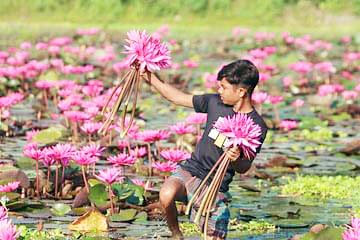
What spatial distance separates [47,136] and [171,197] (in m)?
2.82

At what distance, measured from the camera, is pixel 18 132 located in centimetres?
873

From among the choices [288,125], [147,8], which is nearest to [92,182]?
[288,125]

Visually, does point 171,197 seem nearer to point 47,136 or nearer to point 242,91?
point 242,91

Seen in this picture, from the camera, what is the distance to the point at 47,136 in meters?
7.58

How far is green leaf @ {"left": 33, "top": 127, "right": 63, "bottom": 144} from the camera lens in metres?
7.45

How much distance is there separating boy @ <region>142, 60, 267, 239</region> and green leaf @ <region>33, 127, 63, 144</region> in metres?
2.48

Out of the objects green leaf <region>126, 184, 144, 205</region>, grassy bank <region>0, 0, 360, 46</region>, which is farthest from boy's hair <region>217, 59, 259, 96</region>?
grassy bank <region>0, 0, 360, 46</region>

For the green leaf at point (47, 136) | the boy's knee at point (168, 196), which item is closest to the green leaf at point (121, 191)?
the boy's knee at point (168, 196)

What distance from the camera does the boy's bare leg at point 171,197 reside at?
16.2 feet

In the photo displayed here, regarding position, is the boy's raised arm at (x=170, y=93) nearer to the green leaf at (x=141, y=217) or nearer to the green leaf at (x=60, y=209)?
the green leaf at (x=141, y=217)

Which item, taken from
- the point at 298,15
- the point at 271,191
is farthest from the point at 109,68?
the point at 298,15

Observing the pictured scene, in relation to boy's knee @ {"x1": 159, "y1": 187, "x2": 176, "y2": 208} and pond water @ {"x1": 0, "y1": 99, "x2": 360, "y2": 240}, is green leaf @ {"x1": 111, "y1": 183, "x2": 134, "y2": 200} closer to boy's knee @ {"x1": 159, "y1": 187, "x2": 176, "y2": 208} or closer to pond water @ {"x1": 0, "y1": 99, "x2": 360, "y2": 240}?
pond water @ {"x1": 0, "y1": 99, "x2": 360, "y2": 240}

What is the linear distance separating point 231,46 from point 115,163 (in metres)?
14.1

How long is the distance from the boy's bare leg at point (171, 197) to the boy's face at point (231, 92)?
50 centimetres
